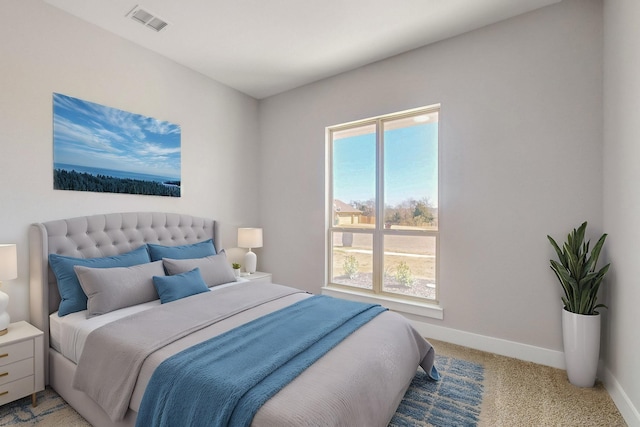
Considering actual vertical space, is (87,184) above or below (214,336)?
above

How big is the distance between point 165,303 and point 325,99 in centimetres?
286

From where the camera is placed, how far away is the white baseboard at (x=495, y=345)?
2500 millimetres

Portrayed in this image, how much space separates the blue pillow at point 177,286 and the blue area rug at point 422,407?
87 centimetres

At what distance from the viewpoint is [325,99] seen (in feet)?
12.4

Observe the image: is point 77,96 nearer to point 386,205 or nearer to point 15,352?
point 15,352

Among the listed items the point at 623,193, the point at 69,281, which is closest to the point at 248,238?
the point at 69,281

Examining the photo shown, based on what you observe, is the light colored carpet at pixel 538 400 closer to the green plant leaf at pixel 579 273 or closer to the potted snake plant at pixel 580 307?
the potted snake plant at pixel 580 307

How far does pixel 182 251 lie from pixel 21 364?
1.34 meters

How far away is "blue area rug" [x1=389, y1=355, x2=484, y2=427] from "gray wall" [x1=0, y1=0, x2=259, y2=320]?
9.22 ft

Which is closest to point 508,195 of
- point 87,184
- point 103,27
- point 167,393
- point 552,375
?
point 552,375

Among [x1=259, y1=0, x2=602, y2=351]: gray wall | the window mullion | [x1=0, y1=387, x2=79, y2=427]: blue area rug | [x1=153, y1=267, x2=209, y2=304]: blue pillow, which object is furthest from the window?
[x1=0, y1=387, x2=79, y2=427]: blue area rug

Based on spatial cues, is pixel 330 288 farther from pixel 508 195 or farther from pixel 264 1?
pixel 264 1

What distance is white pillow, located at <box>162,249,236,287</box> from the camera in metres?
2.69

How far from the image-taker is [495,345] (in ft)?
8.96
